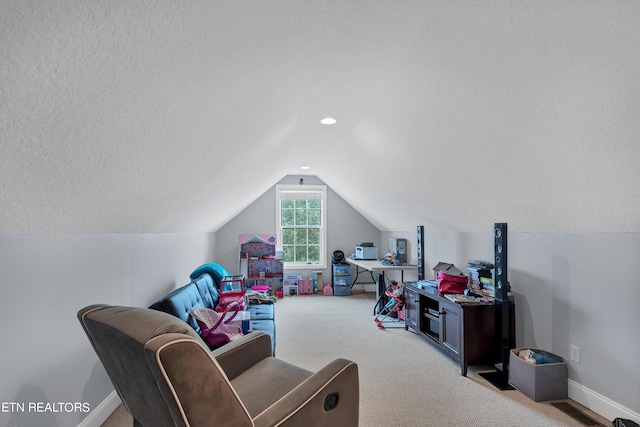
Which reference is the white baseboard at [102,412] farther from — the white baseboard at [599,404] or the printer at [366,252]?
the printer at [366,252]

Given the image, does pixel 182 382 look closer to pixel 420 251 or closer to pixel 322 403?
pixel 322 403

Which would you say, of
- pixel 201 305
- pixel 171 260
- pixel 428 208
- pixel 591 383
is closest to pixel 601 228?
pixel 591 383

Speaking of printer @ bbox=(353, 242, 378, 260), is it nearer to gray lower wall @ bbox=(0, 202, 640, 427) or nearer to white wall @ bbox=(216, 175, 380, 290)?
white wall @ bbox=(216, 175, 380, 290)

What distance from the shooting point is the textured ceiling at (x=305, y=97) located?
995mm

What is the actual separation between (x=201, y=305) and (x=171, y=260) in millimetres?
697

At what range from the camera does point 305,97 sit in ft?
8.14

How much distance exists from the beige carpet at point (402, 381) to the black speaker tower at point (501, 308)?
0.15 meters

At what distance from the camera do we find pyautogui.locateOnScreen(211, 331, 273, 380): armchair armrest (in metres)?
1.82

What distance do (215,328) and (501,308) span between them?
2409 mm

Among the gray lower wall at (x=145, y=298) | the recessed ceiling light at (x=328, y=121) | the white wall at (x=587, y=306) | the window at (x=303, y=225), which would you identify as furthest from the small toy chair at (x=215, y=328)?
the window at (x=303, y=225)

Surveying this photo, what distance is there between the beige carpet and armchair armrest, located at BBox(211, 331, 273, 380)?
33.3 inches

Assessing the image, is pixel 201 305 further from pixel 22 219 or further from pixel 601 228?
pixel 601 228

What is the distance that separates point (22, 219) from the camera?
1.41 metres

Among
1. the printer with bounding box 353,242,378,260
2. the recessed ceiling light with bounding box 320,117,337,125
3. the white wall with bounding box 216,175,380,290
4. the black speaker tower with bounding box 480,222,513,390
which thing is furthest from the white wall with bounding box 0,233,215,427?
the printer with bounding box 353,242,378,260
